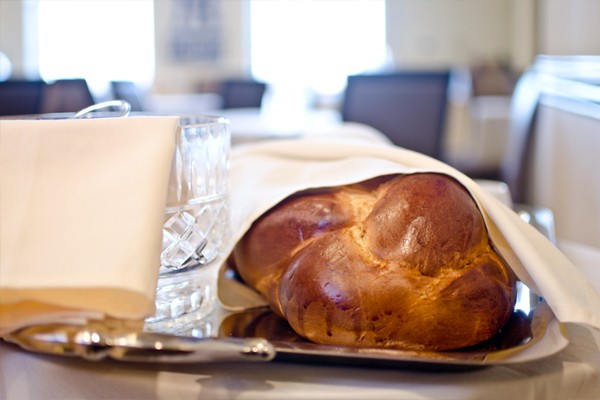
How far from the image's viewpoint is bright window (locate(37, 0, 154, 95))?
782 centimetres

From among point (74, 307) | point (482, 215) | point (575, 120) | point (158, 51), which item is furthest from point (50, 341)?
point (158, 51)

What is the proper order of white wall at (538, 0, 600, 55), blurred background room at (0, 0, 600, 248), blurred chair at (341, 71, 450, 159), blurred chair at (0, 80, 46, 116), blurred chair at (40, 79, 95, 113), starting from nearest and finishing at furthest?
1. white wall at (538, 0, 600, 55)
2. blurred chair at (0, 80, 46, 116)
3. blurred chair at (40, 79, 95, 113)
4. blurred chair at (341, 71, 450, 159)
5. blurred background room at (0, 0, 600, 248)

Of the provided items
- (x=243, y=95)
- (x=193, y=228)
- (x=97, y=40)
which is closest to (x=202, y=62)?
(x=97, y=40)

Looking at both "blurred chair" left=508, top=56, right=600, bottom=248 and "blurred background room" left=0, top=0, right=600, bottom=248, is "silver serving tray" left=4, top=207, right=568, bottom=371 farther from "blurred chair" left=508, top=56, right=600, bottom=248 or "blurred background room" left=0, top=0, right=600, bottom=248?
"blurred background room" left=0, top=0, right=600, bottom=248

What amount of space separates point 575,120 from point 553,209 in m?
0.21

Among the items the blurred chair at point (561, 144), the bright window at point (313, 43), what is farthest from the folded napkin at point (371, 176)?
the bright window at point (313, 43)

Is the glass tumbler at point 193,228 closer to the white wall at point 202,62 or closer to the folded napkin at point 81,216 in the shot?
the folded napkin at point 81,216

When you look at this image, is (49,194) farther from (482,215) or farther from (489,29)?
(489,29)

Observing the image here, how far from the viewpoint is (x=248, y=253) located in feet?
1.76

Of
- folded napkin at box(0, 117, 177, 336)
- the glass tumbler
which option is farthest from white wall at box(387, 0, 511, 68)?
folded napkin at box(0, 117, 177, 336)

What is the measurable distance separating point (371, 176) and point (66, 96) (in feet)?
4.88

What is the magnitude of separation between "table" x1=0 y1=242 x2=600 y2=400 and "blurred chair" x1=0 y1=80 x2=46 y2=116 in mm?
861

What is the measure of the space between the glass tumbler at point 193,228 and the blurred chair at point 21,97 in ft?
2.55

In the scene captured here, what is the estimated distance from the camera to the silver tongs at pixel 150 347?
345 millimetres
